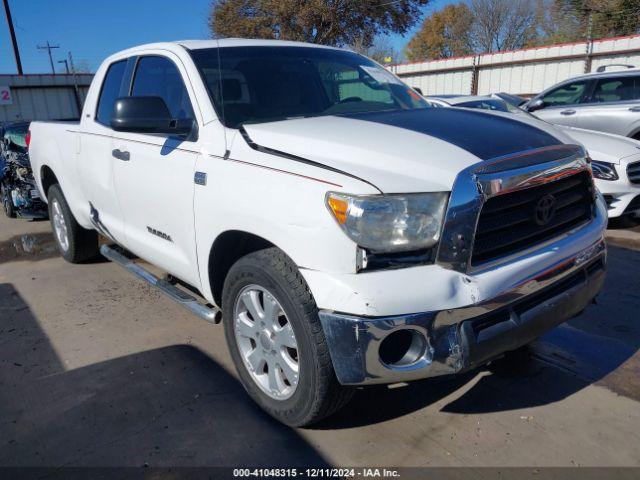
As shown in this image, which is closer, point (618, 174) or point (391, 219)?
point (391, 219)

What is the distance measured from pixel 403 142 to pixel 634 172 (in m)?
4.68

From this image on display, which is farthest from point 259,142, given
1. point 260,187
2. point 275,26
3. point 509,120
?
point 275,26

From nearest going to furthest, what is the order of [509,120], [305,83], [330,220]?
[330,220]
[509,120]
[305,83]

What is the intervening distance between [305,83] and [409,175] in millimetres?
1465

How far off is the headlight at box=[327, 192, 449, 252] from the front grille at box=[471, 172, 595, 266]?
213 mm

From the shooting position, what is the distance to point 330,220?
82.5 inches

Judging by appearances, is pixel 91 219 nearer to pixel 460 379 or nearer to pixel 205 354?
pixel 205 354

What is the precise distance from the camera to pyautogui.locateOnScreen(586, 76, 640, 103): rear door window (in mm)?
8156

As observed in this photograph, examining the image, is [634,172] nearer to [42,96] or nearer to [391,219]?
[391,219]

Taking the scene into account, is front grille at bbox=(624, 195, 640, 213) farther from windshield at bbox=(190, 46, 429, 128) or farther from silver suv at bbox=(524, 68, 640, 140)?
windshield at bbox=(190, 46, 429, 128)

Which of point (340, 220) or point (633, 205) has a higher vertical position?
point (340, 220)

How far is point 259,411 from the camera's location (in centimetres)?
286

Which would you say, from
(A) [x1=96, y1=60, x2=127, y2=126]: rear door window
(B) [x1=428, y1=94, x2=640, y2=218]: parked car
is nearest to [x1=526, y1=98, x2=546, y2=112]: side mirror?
(B) [x1=428, y1=94, x2=640, y2=218]: parked car

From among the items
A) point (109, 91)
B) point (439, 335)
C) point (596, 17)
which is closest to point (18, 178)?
point (109, 91)
